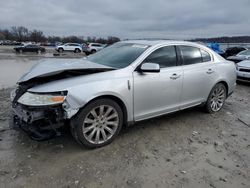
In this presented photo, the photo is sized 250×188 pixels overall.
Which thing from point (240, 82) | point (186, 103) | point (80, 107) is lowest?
point (240, 82)

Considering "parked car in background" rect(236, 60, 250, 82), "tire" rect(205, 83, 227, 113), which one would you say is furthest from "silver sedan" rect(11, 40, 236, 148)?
"parked car in background" rect(236, 60, 250, 82)

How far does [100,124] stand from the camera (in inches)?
136

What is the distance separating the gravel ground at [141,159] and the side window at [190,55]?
125 cm

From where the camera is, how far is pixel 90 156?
3.30 meters

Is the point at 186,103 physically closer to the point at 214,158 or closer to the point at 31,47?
the point at 214,158

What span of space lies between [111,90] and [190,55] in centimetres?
207

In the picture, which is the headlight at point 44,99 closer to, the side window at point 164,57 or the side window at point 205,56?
the side window at point 164,57

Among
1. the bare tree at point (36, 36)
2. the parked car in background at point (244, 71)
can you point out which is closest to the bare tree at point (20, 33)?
the bare tree at point (36, 36)

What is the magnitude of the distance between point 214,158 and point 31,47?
35.9 metres

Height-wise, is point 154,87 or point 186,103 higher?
point 154,87

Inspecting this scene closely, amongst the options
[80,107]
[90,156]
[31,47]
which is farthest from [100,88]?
[31,47]

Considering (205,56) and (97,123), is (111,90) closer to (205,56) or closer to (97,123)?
(97,123)

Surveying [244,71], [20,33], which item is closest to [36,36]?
[20,33]

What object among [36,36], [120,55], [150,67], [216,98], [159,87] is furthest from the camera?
[36,36]
